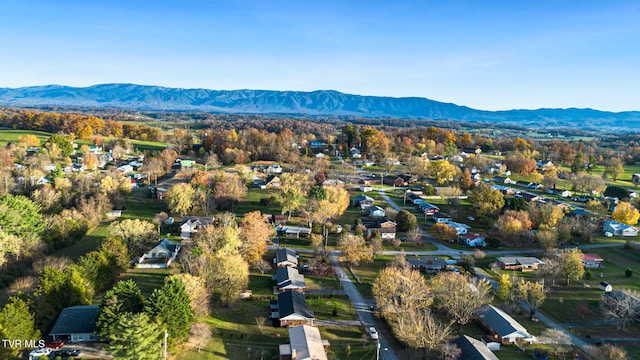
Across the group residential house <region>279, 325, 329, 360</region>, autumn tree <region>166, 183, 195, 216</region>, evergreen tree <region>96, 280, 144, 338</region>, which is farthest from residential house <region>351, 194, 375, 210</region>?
evergreen tree <region>96, 280, 144, 338</region>

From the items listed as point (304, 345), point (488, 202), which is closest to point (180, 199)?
point (304, 345)

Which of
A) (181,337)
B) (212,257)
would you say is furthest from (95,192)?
(181,337)

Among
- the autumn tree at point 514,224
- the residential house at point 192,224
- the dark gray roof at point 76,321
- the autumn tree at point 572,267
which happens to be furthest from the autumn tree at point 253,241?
the autumn tree at point 572,267

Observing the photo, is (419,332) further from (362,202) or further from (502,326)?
(362,202)

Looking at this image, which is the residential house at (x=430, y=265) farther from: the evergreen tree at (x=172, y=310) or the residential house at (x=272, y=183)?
the residential house at (x=272, y=183)

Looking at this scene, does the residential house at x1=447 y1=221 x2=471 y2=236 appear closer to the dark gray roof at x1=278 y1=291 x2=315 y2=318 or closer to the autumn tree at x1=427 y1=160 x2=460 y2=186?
the autumn tree at x1=427 y1=160 x2=460 y2=186

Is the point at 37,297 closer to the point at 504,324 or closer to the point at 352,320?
the point at 352,320
